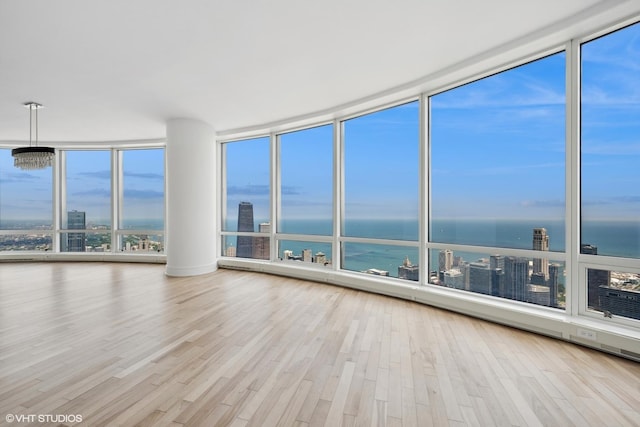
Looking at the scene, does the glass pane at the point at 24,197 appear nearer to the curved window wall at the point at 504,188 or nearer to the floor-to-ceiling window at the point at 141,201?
the floor-to-ceiling window at the point at 141,201

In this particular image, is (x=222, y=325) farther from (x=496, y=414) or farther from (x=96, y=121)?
(x=96, y=121)

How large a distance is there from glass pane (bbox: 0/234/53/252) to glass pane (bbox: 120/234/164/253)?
2.07 metres

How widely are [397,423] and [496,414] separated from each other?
642mm

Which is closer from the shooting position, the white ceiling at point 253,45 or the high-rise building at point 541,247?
the white ceiling at point 253,45

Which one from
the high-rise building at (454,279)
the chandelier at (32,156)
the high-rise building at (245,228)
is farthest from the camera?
the high-rise building at (245,228)

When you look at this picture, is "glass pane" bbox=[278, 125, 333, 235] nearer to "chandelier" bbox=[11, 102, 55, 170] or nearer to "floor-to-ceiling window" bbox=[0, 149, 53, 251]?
"chandelier" bbox=[11, 102, 55, 170]

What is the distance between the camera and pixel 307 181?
19.4 ft

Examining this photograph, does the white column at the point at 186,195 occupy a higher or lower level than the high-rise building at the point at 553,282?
higher

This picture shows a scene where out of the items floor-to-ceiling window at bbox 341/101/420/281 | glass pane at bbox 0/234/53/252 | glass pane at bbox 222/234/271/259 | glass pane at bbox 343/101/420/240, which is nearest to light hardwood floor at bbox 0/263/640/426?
floor-to-ceiling window at bbox 341/101/420/281

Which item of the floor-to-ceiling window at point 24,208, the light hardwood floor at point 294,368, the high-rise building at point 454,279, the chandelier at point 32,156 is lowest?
the light hardwood floor at point 294,368

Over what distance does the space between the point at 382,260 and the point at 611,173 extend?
2876 millimetres

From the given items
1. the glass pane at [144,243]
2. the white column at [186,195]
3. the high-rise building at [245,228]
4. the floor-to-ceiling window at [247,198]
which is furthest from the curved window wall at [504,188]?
the glass pane at [144,243]

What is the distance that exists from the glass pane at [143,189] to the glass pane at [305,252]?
3.51 meters

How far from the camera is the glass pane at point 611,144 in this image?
2.72 meters
